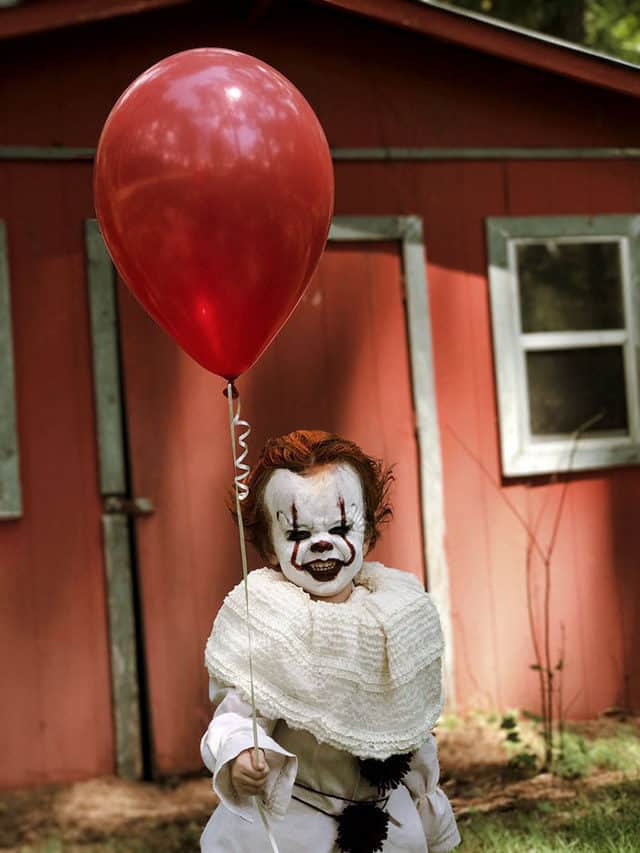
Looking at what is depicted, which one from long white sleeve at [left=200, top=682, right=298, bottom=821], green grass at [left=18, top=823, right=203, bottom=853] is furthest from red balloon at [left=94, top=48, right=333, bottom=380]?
green grass at [left=18, top=823, right=203, bottom=853]

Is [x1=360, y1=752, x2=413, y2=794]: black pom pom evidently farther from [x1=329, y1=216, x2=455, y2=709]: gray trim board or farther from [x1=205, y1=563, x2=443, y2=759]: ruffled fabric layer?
[x1=329, y1=216, x2=455, y2=709]: gray trim board

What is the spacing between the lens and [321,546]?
2.63 m

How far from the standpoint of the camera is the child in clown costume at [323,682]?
2535 millimetres

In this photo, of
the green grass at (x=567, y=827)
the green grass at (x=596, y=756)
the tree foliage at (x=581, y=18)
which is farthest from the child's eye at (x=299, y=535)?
the tree foliage at (x=581, y=18)

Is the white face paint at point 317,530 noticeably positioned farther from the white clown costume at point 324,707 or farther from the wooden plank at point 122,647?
the wooden plank at point 122,647

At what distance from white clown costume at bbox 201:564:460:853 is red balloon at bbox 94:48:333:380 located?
572 millimetres

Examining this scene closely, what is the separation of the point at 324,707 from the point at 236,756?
0.24 metres

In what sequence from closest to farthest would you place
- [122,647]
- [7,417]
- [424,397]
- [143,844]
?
1. [143,844]
2. [7,417]
3. [122,647]
4. [424,397]

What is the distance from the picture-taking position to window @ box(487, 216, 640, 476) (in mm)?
5570

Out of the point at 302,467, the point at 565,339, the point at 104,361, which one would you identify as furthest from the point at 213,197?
the point at 565,339

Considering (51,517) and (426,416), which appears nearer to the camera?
(51,517)

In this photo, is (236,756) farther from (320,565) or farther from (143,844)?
(143,844)

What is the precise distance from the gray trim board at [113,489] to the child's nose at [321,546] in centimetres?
266

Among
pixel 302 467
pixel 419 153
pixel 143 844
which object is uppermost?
pixel 419 153
